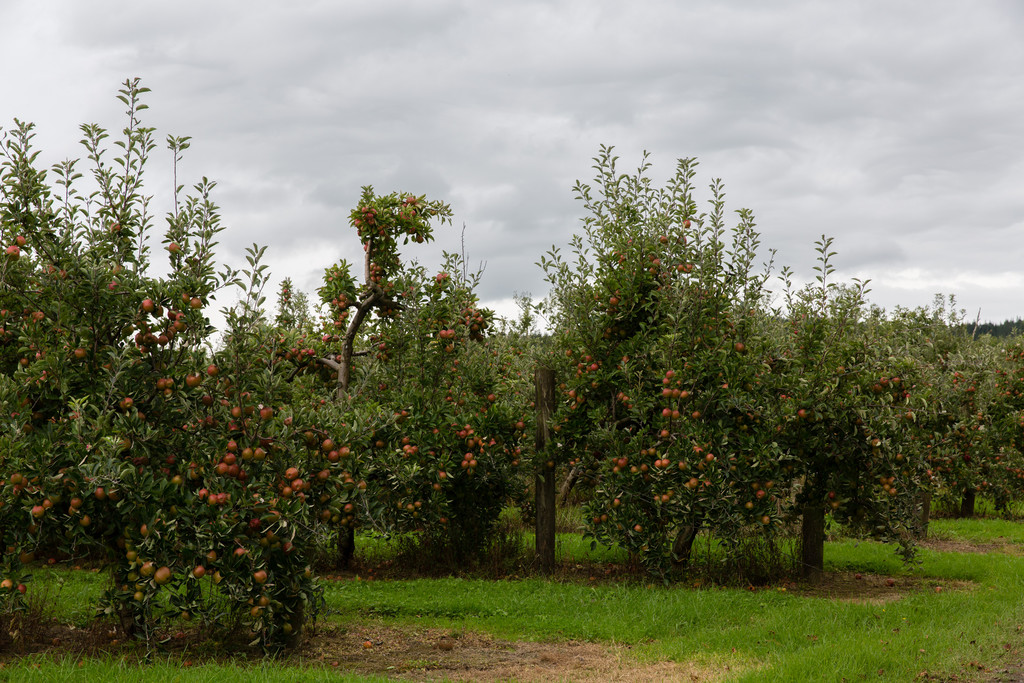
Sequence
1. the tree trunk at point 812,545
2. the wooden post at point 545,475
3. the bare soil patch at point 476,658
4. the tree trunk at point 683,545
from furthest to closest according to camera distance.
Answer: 1. the wooden post at point 545,475
2. the tree trunk at point 812,545
3. the tree trunk at point 683,545
4. the bare soil patch at point 476,658

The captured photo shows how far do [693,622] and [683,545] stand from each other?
2425mm

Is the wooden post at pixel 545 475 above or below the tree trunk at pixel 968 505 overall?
above

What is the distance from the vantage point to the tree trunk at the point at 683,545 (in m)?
10.4

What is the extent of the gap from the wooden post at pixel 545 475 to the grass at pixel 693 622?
29.5 inches

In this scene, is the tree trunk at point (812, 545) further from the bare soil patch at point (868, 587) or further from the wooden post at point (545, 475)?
the wooden post at point (545, 475)

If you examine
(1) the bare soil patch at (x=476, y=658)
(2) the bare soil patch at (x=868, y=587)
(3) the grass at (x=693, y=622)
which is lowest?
(2) the bare soil patch at (x=868, y=587)

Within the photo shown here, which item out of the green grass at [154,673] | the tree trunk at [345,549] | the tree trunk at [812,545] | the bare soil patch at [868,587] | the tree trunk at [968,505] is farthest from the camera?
the tree trunk at [968,505]

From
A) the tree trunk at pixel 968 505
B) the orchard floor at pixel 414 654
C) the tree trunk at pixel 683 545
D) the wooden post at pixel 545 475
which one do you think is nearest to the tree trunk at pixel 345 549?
the wooden post at pixel 545 475

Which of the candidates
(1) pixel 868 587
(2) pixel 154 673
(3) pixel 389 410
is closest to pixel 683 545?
(1) pixel 868 587

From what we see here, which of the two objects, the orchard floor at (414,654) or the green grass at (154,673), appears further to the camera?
the orchard floor at (414,654)

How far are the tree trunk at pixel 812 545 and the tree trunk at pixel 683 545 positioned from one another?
1620 mm

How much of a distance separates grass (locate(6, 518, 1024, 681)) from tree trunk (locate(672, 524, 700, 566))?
1.87ft

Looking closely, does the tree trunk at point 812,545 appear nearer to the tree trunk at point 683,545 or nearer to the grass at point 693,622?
the grass at point 693,622

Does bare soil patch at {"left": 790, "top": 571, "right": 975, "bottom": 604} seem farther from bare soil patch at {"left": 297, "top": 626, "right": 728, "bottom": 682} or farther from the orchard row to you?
bare soil patch at {"left": 297, "top": 626, "right": 728, "bottom": 682}
